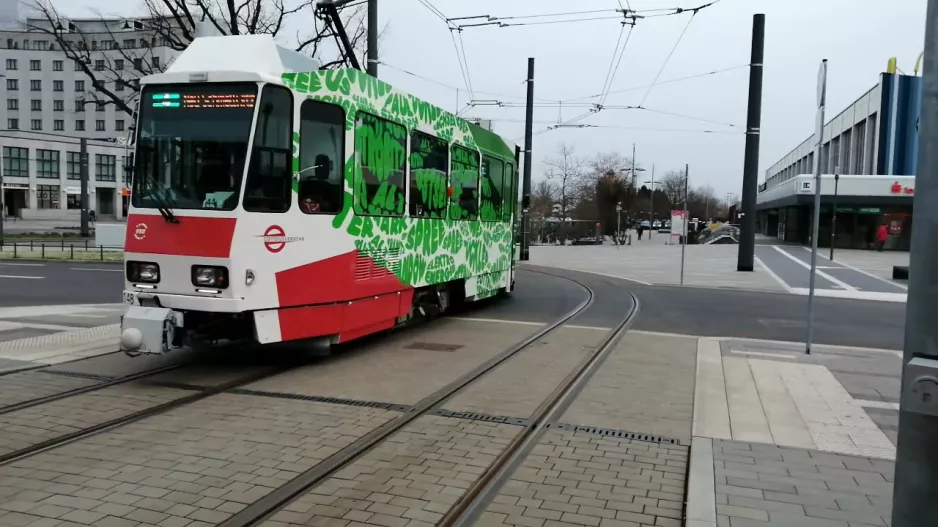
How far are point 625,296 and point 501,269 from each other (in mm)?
4154

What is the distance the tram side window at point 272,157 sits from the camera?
25.1 ft

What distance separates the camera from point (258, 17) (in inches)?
1006

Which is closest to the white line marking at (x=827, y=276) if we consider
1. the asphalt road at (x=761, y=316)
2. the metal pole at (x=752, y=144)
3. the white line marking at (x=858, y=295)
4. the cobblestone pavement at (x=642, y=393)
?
the white line marking at (x=858, y=295)

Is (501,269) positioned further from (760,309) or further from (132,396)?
(132,396)

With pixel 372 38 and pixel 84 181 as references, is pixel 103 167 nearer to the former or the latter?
pixel 84 181

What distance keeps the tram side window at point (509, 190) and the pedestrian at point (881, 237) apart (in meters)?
31.2

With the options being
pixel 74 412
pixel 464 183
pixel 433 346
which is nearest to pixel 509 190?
pixel 464 183

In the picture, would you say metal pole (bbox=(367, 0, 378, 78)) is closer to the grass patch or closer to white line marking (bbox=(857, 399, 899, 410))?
white line marking (bbox=(857, 399, 899, 410))

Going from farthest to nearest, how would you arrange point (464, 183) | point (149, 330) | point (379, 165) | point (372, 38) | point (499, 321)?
point (372, 38), point (499, 321), point (464, 183), point (379, 165), point (149, 330)

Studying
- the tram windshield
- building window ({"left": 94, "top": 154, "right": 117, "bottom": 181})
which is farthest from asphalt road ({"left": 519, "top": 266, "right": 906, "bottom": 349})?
building window ({"left": 94, "top": 154, "right": 117, "bottom": 181})

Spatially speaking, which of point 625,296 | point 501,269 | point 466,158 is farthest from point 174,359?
point 625,296

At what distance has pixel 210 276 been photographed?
295 inches

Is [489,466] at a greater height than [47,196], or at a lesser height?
lesser

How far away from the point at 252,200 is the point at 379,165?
234 cm
